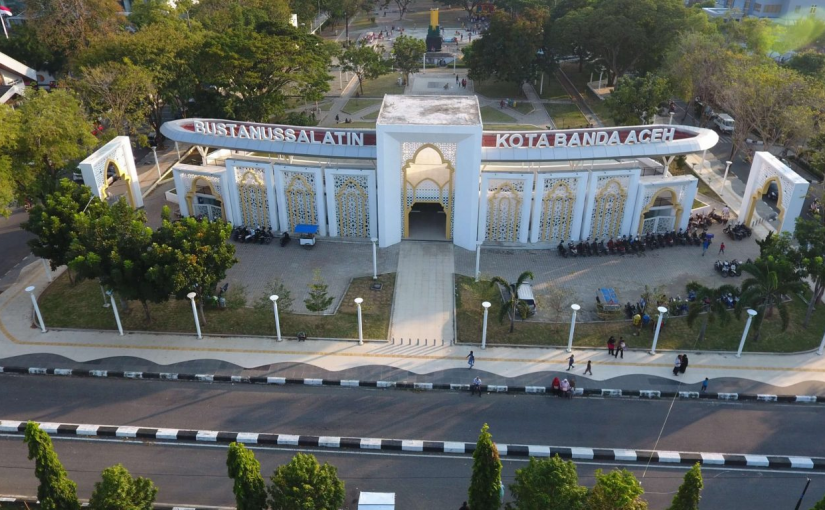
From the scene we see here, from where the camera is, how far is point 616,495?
1741cm

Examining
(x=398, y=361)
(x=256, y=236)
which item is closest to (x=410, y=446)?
(x=398, y=361)

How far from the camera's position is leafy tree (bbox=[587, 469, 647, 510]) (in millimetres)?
17344

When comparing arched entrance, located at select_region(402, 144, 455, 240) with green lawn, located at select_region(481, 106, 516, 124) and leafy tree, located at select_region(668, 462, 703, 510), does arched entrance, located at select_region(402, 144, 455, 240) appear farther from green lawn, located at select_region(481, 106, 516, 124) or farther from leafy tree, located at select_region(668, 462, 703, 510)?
green lawn, located at select_region(481, 106, 516, 124)

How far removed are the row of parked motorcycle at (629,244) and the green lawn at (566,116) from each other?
2608cm

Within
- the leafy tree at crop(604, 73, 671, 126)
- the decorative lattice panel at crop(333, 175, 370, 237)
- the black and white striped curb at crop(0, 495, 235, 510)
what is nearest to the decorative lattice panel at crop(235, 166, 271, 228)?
the decorative lattice panel at crop(333, 175, 370, 237)

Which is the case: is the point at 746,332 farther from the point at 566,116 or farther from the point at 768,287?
the point at 566,116

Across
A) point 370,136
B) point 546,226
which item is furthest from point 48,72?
point 546,226

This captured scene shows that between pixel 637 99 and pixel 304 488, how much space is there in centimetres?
4688

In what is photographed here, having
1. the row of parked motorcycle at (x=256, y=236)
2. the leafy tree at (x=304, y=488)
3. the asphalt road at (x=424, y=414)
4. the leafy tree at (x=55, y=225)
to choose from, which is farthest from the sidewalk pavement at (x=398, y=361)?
the row of parked motorcycle at (x=256, y=236)

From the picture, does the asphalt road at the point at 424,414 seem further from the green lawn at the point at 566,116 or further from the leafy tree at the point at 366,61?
the leafy tree at the point at 366,61

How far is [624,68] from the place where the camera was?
231ft

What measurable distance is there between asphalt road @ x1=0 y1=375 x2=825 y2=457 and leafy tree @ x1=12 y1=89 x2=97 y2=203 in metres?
15.7

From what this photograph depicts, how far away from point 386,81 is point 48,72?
41.4 metres

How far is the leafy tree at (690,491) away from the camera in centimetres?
1780
